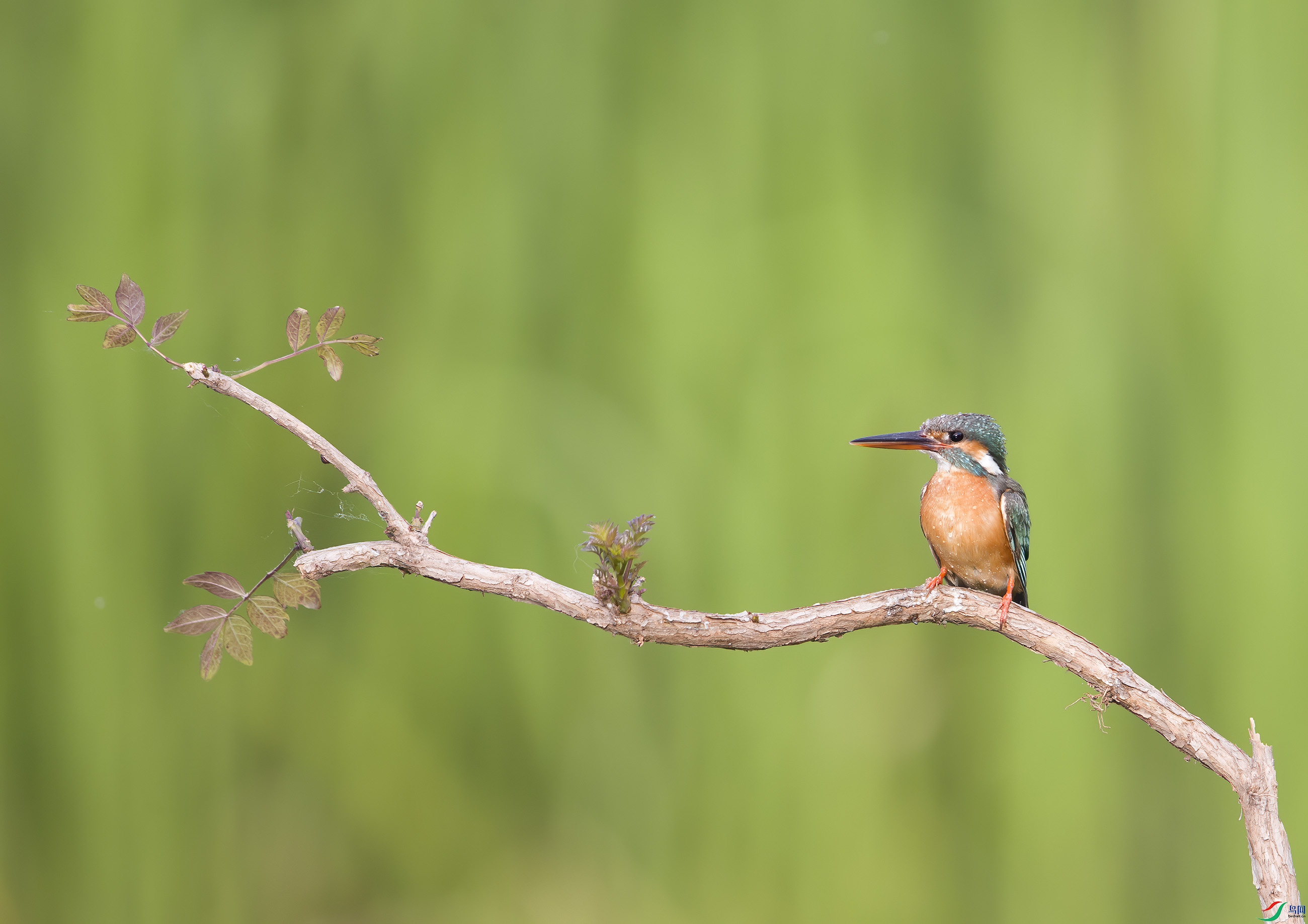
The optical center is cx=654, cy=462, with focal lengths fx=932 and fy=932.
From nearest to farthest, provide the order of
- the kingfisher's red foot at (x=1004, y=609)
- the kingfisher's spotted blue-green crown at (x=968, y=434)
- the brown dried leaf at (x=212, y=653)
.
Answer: the brown dried leaf at (x=212, y=653) → the kingfisher's red foot at (x=1004, y=609) → the kingfisher's spotted blue-green crown at (x=968, y=434)

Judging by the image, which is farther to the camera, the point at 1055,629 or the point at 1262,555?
the point at 1262,555

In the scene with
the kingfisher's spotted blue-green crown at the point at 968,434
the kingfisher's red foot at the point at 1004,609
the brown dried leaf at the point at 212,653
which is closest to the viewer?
the brown dried leaf at the point at 212,653

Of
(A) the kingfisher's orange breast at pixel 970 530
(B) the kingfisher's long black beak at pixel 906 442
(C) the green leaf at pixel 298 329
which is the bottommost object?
(A) the kingfisher's orange breast at pixel 970 530

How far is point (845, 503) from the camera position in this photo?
162cm

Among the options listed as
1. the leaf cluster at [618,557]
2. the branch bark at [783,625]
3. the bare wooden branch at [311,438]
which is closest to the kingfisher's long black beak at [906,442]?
the branch bark at [783,625]

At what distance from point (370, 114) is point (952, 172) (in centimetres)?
106

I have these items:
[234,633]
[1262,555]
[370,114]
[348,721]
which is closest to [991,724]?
[1262,555]

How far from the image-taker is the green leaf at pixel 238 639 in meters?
0.57

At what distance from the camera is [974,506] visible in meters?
0.88

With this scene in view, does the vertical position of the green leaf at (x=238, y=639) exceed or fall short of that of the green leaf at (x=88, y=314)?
it falls short

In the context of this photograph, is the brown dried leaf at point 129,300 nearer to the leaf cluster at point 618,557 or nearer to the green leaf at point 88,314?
the green leaf at point 88,314

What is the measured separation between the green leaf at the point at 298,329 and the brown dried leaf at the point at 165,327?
6 centimetres

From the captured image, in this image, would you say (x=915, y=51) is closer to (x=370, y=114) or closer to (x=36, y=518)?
(x=370, y=114)

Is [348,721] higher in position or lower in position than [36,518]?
lower
